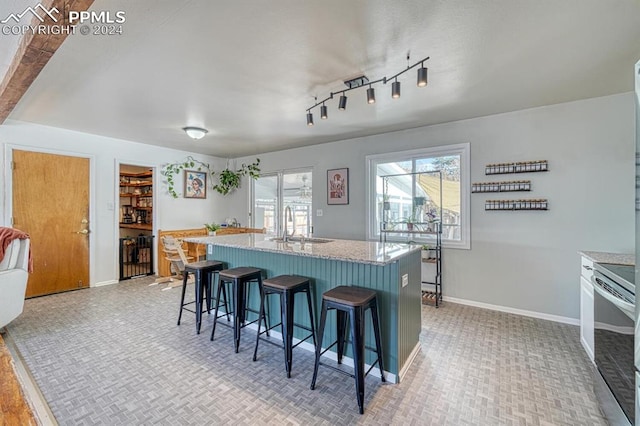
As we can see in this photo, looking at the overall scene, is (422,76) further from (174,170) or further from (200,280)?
(174,170)

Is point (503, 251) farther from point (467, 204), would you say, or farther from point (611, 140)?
point (611, 140)

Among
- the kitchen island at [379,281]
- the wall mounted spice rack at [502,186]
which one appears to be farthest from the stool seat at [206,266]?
the wall mounted spice rack at [502,186]

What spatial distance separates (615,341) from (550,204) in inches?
85.8

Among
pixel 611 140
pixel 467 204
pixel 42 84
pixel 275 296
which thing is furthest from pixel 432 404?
pixel 42 84

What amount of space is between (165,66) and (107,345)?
8.61 ft

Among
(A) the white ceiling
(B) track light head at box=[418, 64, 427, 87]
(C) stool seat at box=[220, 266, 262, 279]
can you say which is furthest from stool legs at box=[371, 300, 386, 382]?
(A) the white ceiling

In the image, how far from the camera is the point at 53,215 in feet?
13.8

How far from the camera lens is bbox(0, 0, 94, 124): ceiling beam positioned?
1447 millimetres

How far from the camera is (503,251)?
3541 mm

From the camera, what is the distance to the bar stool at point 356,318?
1.83m

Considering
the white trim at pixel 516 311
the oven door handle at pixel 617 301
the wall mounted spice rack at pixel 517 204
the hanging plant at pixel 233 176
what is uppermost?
the hanging plant at pixel 233 176

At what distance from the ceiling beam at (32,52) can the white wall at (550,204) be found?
3.90m

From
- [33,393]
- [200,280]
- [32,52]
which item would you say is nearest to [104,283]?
[200,280]

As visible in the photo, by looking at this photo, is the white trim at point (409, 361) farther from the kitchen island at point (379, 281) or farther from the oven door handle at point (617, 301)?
the oven door handle at point (617, 301)
